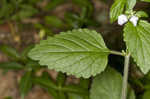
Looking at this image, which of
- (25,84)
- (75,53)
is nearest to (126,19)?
(75,53)

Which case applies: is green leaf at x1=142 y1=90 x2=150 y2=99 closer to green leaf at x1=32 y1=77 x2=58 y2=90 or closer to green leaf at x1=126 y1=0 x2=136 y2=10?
green leaf at x1=32 y1=77 x2=58 y2=90

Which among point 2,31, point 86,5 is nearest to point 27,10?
point 2,31

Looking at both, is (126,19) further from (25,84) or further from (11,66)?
(11,66)

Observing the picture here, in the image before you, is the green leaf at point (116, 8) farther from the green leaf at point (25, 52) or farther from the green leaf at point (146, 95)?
the green leaf at point (25, 52)

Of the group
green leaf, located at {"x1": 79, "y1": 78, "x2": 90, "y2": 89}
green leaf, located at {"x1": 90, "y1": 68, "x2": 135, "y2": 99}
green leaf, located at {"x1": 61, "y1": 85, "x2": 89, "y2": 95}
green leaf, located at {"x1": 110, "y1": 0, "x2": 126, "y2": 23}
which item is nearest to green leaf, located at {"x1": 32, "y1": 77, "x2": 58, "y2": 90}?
green leaf, located at {"x1": 61, "y1": 85, "x2": 89, "y2": 95}

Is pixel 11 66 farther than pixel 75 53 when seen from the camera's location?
Yes

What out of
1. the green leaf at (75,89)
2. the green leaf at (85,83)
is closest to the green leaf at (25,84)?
the green leaf at (75,89)
